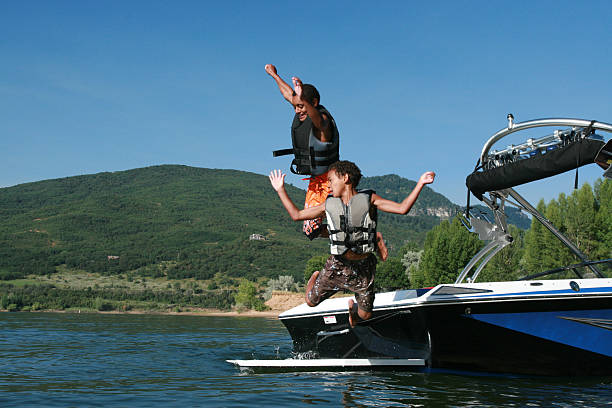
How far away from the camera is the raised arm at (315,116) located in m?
6.98

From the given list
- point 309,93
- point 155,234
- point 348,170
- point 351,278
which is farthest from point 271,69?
point 155,234

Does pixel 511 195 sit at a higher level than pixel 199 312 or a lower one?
higher

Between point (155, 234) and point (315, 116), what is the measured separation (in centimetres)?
12678

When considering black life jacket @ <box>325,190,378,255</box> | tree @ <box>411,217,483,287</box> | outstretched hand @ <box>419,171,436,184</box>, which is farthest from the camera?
A: tree @ <box>411,217,483,287</box>

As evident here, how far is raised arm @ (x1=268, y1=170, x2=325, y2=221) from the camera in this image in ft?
22.3

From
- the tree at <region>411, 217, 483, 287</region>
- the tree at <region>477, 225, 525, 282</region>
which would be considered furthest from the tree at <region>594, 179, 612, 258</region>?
the tree at <region>411, 217, 483, 287</region>

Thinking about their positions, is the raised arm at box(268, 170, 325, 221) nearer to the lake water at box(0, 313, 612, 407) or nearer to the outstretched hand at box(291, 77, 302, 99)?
the outstretched hand at box(291, 77, 302, 99)

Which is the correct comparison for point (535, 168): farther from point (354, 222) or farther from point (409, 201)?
point (354, 222)

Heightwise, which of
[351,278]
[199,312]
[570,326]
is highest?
[351,278]

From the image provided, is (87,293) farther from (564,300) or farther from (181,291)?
(564,300)

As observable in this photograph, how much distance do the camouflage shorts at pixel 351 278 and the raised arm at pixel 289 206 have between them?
0.60m

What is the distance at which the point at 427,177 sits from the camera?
6.25 metres

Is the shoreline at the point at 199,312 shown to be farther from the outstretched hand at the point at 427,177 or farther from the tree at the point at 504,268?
the outstretched hand at the point at 427,177

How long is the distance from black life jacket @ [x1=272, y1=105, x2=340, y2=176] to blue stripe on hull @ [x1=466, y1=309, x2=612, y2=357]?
336 centimetres
